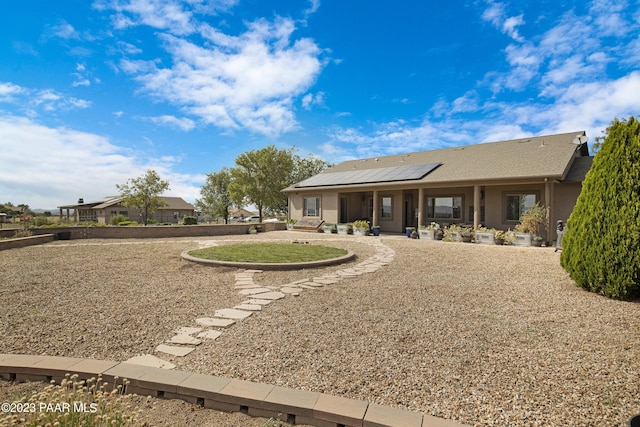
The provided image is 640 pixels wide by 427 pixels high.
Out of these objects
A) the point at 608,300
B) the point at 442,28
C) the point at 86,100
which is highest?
the point at 442,28

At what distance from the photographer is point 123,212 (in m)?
43.3

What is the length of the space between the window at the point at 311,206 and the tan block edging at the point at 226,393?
59.3 feet

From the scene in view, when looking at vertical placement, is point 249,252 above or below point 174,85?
below

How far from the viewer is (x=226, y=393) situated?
88.5 inches

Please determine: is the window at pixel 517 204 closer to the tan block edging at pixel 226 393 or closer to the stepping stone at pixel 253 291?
the stepping stone at pixel 253 291

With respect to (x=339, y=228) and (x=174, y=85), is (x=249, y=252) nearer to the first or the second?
(x=174, y=85)

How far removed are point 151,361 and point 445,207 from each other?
54.3 feet

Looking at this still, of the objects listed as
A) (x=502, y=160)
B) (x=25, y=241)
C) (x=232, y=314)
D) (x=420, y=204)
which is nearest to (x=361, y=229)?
(x=420, y=204)

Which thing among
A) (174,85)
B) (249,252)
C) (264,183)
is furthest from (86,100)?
(264,183)

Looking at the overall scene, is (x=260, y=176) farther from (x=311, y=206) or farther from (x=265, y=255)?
(x=265, y=255)

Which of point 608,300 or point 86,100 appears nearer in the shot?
point 608,300

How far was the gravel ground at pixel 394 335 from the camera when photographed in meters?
2.35

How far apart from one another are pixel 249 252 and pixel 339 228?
9489mm

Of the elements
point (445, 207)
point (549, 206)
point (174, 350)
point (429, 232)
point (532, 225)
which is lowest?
point (174, 350)
